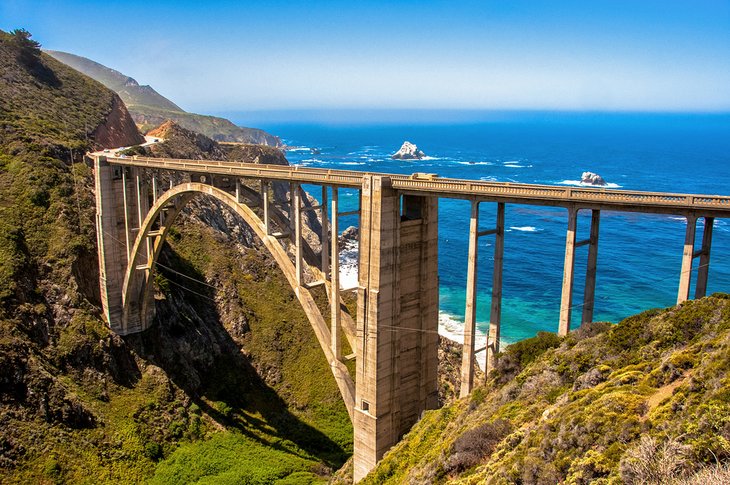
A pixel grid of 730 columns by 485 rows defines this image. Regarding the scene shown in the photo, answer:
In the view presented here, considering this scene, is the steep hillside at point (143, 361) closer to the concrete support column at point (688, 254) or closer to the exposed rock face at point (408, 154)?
the concrete support column at point (688, 254)

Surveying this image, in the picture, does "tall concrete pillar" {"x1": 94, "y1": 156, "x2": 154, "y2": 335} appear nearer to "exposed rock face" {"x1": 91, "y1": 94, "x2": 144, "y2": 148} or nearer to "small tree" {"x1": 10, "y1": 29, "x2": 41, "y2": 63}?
"exposed rock face" {"x1": 91, "y1": 94, "x2": 144, "y2": 148}

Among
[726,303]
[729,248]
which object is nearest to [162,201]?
[726,303]

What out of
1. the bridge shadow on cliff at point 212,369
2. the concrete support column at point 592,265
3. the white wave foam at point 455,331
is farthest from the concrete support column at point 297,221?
the white wave foam at point 455,331

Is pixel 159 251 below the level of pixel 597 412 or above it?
below

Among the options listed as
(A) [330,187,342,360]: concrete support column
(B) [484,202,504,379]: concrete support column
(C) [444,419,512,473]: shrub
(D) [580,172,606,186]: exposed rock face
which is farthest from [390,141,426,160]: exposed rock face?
(C) [444,419,512,473]: shrub

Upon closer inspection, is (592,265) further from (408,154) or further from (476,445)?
(408,154)

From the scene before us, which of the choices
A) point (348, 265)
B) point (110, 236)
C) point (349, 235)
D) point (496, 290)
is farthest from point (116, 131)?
point (496, 290)
